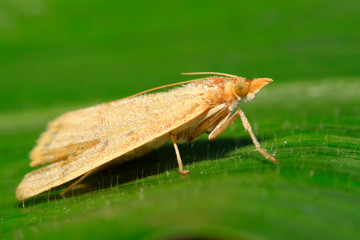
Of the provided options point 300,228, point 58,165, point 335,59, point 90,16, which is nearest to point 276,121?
point 335,59

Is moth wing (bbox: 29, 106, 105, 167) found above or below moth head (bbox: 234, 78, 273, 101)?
below

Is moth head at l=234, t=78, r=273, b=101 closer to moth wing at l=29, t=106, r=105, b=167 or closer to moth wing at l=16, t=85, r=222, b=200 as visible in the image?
moth wing at l=16, t=85, r=222, b=200

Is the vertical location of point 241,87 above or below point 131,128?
above

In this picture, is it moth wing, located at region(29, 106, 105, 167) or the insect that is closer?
the insect

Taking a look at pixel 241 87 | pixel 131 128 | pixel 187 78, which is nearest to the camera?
pixel 131 128

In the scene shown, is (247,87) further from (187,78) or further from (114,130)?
(187,78)

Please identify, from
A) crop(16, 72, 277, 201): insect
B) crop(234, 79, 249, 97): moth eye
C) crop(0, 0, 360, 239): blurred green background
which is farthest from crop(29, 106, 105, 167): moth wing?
crop(234, 79, 249, 97): moth eye

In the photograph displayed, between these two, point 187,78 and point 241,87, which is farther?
point 187,78

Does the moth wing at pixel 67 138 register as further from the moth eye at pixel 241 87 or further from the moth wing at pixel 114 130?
the moth eye at pixel 241 87

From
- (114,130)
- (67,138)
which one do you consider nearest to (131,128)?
(114,130)
